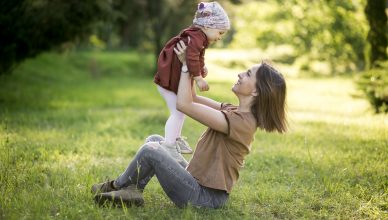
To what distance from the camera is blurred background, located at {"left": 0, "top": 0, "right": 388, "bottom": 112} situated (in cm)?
1173

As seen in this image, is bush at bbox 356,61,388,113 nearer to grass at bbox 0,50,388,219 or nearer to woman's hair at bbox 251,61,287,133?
grass at bbox 0,50,388,219

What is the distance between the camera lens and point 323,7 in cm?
2752

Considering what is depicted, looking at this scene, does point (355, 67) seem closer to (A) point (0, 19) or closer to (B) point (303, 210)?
(A) point (0, 19)

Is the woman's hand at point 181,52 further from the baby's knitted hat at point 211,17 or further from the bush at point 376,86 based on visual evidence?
the bush at point 376,86

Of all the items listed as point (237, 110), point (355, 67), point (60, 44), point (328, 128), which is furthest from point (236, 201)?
point (355, 67)

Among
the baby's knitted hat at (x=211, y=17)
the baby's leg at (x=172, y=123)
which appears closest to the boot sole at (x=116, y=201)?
→ the baby's leg at (x=172, y=123)

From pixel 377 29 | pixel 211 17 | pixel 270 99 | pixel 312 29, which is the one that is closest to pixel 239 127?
pixel 270 99

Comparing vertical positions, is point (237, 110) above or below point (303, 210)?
above

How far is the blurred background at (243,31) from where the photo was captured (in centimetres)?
1173

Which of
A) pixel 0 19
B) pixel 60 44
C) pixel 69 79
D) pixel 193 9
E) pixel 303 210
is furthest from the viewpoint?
pixel 193 9

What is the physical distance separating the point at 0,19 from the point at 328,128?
7.74m

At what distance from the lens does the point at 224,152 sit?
13.9 ft

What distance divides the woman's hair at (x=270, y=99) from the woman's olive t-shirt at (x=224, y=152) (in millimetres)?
110

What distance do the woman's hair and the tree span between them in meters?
9.24
